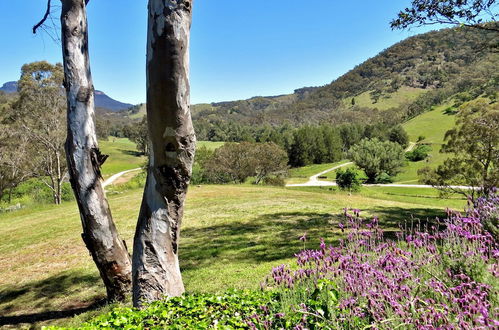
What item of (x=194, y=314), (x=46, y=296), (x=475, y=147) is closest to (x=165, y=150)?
(x=194, y=314)

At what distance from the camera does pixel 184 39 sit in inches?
132

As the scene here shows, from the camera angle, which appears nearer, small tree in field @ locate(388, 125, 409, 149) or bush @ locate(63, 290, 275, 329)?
bush @ locate(63, 290, 275, 329)

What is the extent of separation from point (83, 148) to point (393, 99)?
638ft

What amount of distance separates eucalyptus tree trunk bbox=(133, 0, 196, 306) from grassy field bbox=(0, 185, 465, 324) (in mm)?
1810

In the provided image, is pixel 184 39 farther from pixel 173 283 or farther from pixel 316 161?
pixel 316 161

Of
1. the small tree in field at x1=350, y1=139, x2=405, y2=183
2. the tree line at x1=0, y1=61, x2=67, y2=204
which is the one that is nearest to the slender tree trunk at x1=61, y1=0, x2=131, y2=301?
the tree line at x1=0, y1=61, x2=67, y2=204

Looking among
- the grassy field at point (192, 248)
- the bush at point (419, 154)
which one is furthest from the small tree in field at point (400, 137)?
the grassy field at point (192, 248)

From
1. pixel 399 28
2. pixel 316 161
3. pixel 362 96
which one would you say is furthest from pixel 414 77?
pixel 399 28

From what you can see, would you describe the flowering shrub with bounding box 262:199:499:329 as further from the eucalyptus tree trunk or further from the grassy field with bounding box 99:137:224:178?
the grassy field with bounding box 99:137:224:178

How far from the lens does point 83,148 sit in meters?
5.21

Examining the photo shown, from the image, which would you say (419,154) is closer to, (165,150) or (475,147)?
(475,147)

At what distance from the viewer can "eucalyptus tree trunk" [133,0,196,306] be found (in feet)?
10.7

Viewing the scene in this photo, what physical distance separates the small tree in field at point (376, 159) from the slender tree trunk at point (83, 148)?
201 feet

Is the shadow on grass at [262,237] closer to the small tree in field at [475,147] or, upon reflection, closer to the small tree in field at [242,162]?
the small tree in field at [475,147]
